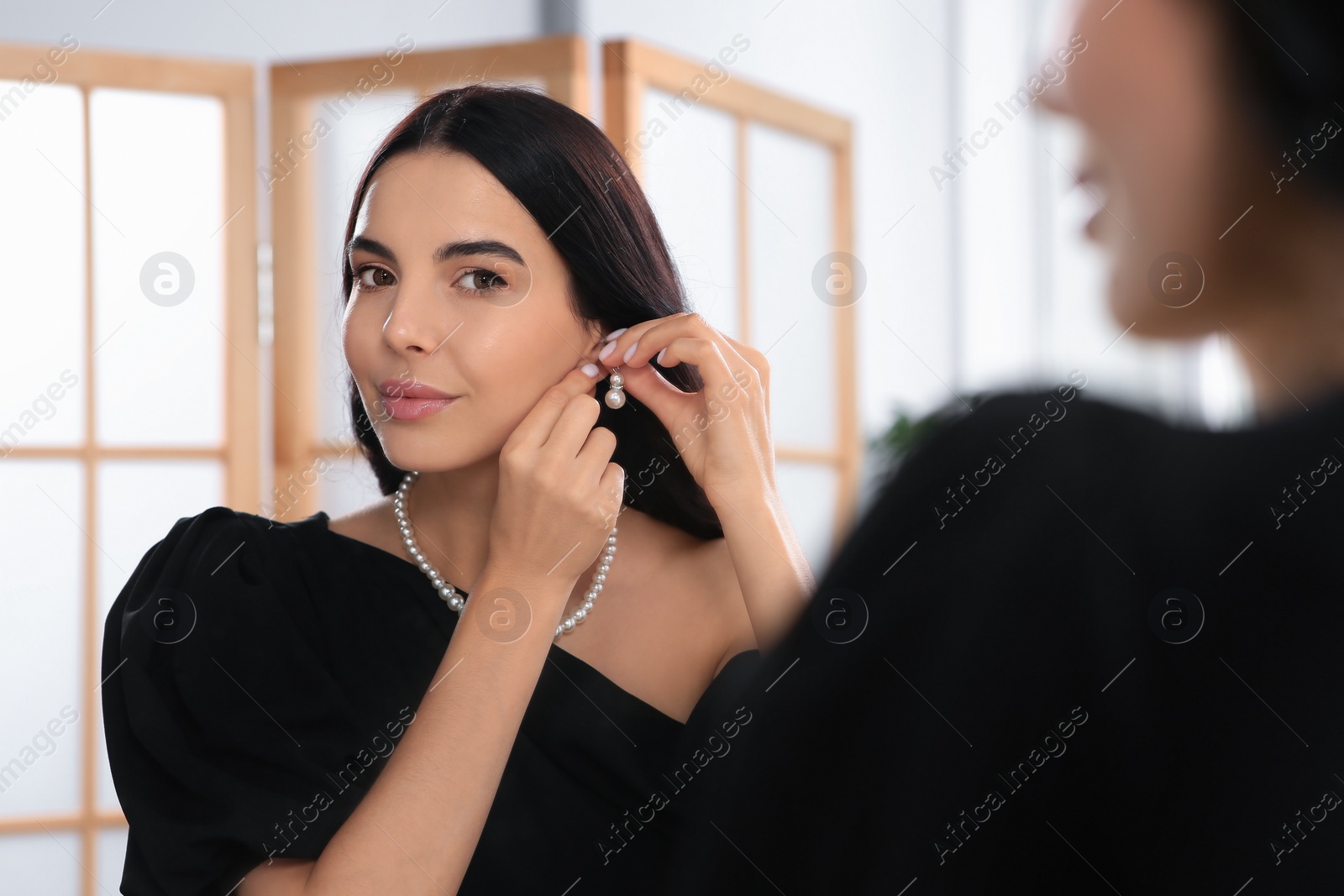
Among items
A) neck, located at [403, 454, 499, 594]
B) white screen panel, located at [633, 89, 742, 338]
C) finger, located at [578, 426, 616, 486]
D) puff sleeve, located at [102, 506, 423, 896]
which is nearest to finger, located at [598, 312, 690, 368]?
finger, located at [578, 426, 616, 486]

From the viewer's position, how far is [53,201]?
8.39ft

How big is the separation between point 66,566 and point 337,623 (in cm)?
170

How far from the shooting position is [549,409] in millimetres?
1171

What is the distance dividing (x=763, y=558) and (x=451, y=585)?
391 millimetres

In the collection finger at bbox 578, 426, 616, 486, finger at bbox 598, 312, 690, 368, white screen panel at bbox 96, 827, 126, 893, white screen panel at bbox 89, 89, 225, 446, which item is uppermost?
white screen panel at bbox 89, 89, 225, 446

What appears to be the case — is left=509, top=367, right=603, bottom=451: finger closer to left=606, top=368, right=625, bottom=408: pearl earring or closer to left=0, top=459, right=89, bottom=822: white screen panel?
left=606, top=368, right=625, bottom=408: pearl earring

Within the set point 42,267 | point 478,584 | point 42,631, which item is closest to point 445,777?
point 478,584

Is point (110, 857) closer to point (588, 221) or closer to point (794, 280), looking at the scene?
point (588, 221)

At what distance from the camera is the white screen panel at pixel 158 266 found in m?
2.60

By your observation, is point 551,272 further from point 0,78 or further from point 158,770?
point 0,78

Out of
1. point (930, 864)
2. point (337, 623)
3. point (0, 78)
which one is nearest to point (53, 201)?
point (0, 78)

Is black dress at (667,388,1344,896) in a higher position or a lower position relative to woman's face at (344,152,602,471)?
lower

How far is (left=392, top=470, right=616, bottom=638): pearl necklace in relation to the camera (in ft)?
4.19

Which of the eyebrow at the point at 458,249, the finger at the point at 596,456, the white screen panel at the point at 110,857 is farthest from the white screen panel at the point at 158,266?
the finger at the point at 596,456
